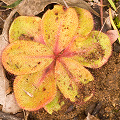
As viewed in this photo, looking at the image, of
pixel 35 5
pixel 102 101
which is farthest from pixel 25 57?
pixel 102 101

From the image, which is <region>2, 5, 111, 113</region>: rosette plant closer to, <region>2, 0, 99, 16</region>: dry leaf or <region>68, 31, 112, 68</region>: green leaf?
<region>68, 31, 112, 68</region>: green leaf

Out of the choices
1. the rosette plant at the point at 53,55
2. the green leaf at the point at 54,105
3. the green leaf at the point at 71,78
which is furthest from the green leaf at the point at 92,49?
the green leaf at the point at 54,105

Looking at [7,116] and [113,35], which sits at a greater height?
[113,35]

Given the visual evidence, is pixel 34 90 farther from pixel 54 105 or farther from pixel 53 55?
pixel 53 55

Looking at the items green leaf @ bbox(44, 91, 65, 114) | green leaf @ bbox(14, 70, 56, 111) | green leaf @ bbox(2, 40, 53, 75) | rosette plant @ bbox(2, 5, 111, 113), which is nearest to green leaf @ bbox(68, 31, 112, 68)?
rosette plant @ bbox(2, 5, 111, 113)

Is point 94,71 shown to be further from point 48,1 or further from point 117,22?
point 48,1

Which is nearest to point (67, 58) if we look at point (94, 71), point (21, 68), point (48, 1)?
point (94, 71)

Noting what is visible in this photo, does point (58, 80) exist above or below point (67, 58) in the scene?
below
